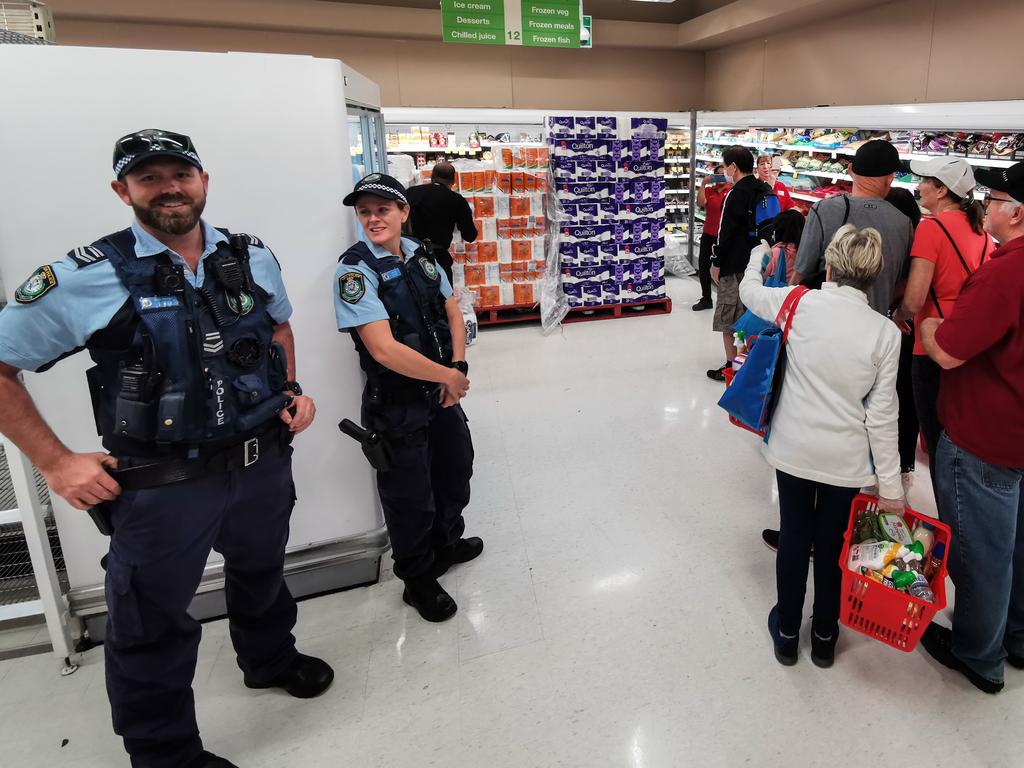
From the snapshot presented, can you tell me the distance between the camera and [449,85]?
9.48m

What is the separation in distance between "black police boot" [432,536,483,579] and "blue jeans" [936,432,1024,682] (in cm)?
189

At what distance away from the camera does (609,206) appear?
6531mm

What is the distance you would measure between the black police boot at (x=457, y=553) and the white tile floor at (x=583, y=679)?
0.07 m

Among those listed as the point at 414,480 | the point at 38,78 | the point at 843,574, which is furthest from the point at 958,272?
the point at 38,78

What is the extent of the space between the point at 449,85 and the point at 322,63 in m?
7.99

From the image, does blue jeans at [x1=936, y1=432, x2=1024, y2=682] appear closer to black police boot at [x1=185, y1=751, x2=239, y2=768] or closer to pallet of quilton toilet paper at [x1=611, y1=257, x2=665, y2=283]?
black police boot at [x1=185, y1=751, x2=239, y2=768]

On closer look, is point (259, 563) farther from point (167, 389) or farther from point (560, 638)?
point (560, 638)

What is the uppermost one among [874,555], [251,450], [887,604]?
[251,450]

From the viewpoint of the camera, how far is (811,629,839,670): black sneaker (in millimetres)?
2246

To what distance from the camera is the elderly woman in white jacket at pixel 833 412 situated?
1896mm

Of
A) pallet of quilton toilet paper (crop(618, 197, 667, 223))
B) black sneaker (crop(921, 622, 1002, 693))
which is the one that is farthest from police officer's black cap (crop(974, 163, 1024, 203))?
pallet of quilton toilet paper (crop(618, 197, 667, 223))

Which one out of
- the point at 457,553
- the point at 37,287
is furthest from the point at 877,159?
the point at 37,287

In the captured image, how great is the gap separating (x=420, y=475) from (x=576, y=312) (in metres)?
4.80

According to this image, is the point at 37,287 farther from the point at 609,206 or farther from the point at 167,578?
the point at 609,206
